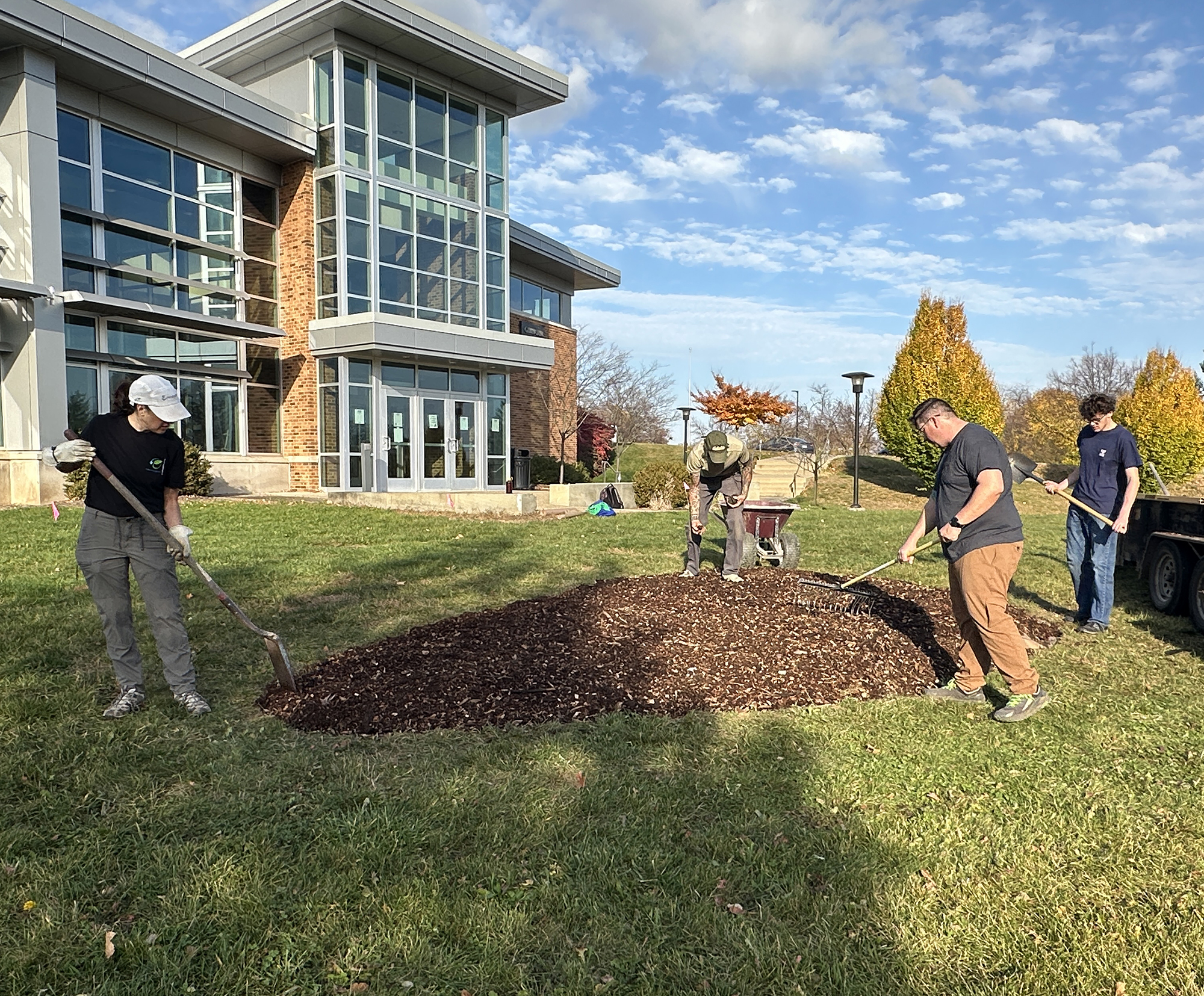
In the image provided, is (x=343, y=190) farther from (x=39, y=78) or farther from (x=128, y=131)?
(x=39, y=78)

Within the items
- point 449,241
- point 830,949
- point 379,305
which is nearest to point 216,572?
point 830,949

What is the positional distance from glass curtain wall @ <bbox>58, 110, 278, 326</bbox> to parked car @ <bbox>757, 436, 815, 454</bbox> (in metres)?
22.6

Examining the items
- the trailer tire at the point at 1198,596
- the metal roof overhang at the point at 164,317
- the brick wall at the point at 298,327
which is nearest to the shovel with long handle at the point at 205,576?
the trailer tire at the point at 1198,596

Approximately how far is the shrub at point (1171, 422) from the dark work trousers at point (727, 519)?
20.5 meters

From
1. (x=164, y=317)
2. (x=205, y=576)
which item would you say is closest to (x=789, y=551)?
(x=205, y=576)

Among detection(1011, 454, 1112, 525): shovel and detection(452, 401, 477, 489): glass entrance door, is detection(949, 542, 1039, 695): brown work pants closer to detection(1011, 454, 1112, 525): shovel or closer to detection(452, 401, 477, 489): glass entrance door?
detection(1011, 454, 1112, 525): shovel

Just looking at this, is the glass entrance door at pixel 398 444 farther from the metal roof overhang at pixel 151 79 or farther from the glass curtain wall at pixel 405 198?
the metal roof overhang at pixel 151 79

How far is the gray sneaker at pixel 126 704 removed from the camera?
4.61 m

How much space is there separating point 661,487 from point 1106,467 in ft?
46.6

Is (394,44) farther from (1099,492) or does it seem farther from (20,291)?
(1099,492)

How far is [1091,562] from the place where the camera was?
7160 mm

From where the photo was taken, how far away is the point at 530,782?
152 inches

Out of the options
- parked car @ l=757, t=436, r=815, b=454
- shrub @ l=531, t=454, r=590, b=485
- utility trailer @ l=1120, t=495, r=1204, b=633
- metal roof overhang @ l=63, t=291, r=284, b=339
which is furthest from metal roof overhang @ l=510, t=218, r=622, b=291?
utility trailer @ l=1120, t=495, r=1204, b=633

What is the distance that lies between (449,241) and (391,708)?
690 inches
